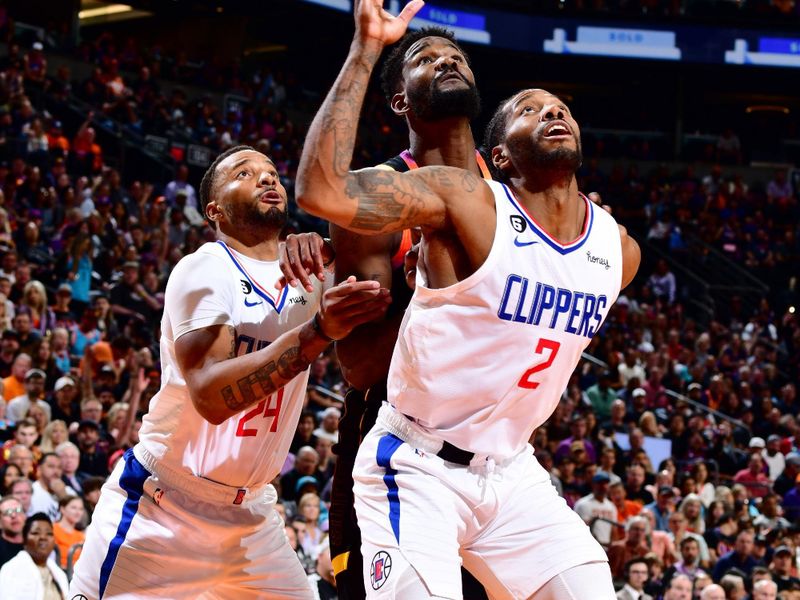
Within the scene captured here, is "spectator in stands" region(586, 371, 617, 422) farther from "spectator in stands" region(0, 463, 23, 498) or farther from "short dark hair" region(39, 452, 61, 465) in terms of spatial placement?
"spectator in stands" region(0, 463, 23, 498)

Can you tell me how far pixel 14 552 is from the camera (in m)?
7.53

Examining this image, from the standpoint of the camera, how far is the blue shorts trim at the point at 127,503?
4.45 meters

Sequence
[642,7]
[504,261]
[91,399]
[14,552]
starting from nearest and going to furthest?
1. [504,261]
2. [14,552]
3. [91,399]
4. [642,7]

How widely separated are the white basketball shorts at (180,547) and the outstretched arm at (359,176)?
1.58 meters

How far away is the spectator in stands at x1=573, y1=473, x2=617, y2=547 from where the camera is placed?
1090cm

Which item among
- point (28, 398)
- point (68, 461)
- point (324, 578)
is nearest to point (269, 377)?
point (324, 578)

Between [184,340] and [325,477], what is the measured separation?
6.18 meters

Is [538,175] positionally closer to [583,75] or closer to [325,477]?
[325,477]

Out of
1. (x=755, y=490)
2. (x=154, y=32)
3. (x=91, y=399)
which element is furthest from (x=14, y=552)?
(x=154, y=32)

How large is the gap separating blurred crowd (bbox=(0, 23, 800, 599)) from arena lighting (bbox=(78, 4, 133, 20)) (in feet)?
14.9

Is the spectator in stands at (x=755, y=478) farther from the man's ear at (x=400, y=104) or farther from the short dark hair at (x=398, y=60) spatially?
the man's ear at (x=400, y=104)

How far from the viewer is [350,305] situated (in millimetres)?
3734

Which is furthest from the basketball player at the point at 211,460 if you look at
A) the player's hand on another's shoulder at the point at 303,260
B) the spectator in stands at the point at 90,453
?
the spectator in stands at the point at 90,453

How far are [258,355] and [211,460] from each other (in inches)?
24.2
